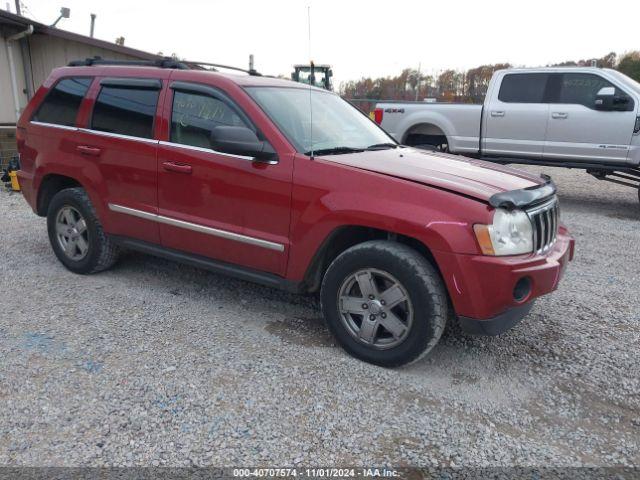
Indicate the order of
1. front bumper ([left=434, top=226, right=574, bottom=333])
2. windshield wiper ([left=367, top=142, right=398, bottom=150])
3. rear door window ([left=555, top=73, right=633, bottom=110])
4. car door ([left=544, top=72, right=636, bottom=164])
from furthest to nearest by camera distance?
rear door window ([left=555, top=73, right=633, bottom=110]) < car door ([left=544, top=72, right=636, bottom=164]) < windshield wiper ([left=367, top=142, right=398, bottom=150]) < front bumper ([left=434, top=226, right=574, bottom=333])

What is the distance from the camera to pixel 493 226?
298 centimetres

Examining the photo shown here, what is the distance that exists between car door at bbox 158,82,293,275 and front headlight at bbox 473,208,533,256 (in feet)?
4.23

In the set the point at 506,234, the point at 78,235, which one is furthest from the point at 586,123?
the point at 78,235

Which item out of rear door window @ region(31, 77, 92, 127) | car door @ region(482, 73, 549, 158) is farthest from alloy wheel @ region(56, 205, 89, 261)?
car door @ region(482, 73, 549, 158)

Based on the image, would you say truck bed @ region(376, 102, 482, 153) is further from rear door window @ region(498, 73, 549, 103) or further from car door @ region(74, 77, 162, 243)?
car door @ region(74, 77, 162, 243)

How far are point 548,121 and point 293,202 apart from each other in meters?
6.66

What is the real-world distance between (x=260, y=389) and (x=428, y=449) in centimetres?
100

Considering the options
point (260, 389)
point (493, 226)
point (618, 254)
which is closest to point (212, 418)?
point (260, 389)

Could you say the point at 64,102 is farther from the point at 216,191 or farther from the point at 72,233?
the point at 216,191

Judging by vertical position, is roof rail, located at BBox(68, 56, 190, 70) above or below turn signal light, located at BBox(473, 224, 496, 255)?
above

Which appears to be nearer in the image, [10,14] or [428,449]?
[428,449]

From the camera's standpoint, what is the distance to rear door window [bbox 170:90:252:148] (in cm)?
388

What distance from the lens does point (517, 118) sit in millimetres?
8922

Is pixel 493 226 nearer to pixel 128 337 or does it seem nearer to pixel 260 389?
pixel 260 389
